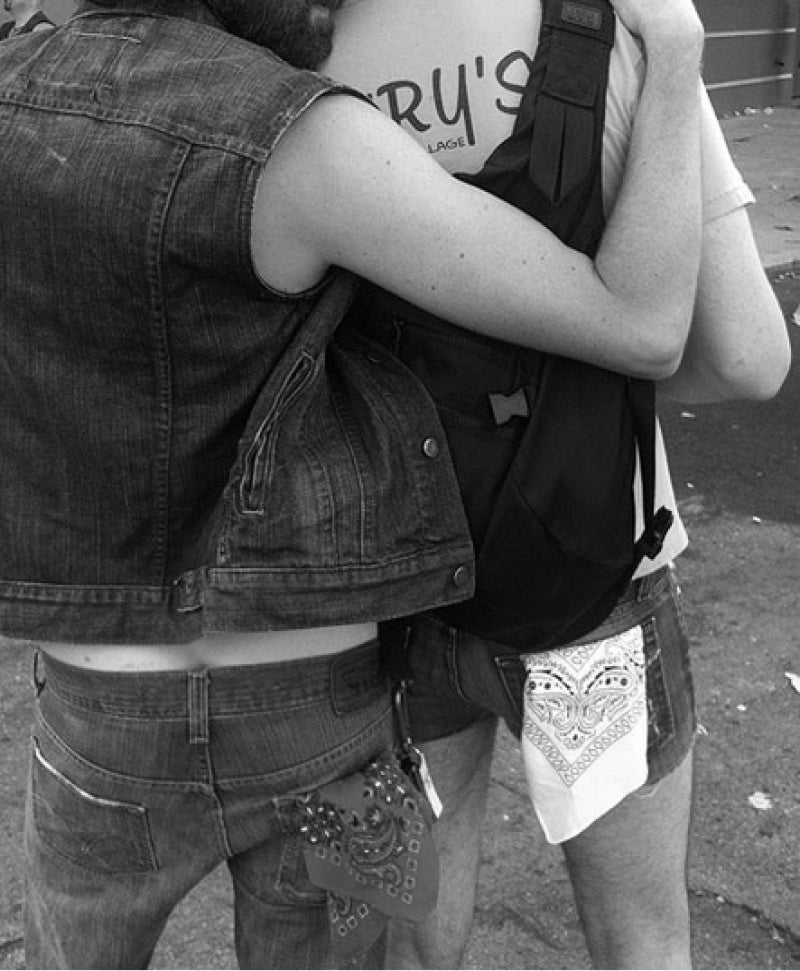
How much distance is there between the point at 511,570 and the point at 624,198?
42 cm

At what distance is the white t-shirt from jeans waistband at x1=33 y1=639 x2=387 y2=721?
582 millimetres

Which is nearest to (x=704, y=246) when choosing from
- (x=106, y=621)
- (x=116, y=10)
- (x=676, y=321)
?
(x=676, y=321)

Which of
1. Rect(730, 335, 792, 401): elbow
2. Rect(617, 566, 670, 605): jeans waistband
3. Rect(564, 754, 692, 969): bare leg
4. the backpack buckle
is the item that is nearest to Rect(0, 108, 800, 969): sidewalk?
Rect(564, 754, 692, 969): bare leg

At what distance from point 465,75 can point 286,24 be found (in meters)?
0.19

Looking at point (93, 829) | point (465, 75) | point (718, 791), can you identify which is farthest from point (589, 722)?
point (718, 791)

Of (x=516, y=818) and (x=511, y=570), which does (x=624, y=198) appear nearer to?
(x=511, y=570)

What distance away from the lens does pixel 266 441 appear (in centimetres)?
142

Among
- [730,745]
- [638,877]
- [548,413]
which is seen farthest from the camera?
[730,745]

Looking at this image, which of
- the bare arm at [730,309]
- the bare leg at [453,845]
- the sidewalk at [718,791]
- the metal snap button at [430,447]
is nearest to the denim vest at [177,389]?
the metal snap button at [430,447]

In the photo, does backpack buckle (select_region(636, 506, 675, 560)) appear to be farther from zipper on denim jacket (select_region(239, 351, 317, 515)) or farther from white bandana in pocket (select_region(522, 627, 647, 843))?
zipper on denim jacket (select_region(239, 351, 317, 515))

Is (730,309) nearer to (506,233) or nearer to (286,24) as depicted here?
(506,233)

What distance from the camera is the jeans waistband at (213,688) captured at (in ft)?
5.04

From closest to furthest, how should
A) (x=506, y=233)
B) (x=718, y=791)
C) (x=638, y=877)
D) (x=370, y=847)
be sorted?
1. (x=506, y=233)
2. (x=370, y=847)
3. (x=638, y=877)
4. (x=718, y=791)

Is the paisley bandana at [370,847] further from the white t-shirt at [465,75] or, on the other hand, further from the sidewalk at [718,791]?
the sidewalk at [718,791]
